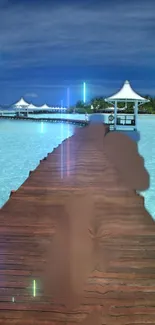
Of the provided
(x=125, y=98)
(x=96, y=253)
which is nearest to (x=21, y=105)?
(x=125, y=98)

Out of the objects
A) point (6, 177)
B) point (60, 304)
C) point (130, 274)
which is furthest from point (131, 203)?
point (6, 177)

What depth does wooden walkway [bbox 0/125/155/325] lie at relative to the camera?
342cm

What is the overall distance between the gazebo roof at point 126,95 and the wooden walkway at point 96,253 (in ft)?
74.0

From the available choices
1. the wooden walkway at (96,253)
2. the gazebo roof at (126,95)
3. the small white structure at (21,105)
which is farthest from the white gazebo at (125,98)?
the small white structure at (21,105)

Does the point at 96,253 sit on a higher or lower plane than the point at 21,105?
lower

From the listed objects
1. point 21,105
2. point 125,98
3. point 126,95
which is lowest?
point 125,98

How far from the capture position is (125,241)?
5293 mm

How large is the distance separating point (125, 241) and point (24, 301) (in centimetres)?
200

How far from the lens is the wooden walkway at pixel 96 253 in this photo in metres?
3.42

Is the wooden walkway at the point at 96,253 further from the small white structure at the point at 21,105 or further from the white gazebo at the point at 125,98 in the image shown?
the small white structure at the point at 21,105

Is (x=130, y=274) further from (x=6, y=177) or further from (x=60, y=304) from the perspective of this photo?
(x=6, y=177)

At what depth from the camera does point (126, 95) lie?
3173cm

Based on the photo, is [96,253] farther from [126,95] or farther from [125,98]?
[126,95]

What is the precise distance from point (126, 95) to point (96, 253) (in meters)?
27.7
